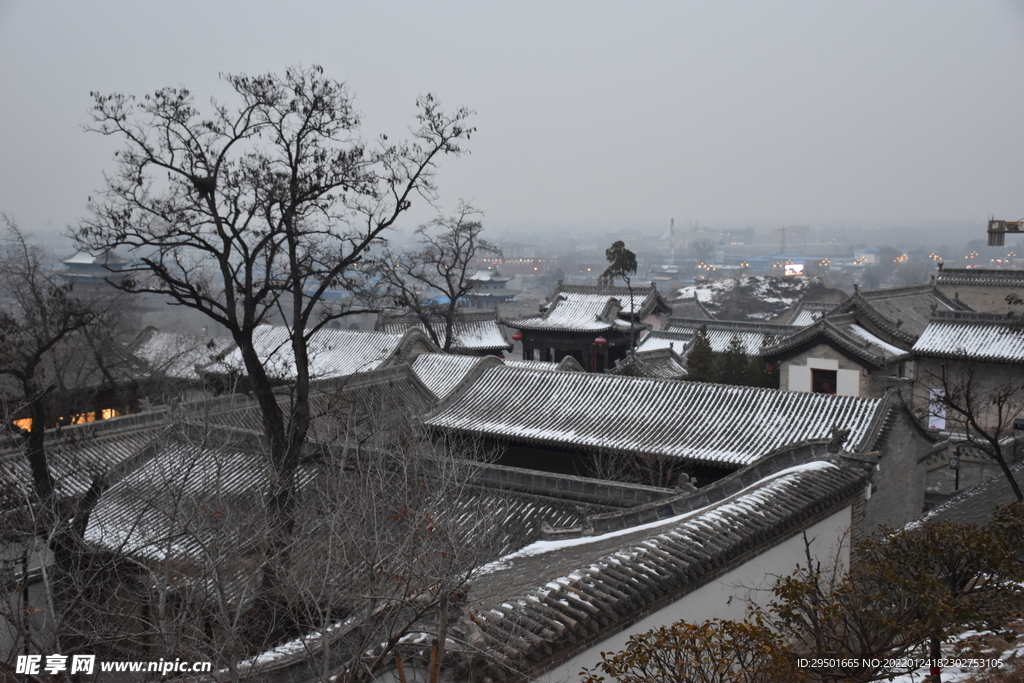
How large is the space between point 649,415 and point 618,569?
881 cm

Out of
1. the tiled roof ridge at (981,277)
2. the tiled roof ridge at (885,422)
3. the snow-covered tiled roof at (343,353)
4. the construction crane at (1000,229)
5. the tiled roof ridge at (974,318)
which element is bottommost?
the snow-covered tiled roof at (343,353)

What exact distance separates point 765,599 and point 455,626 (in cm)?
375

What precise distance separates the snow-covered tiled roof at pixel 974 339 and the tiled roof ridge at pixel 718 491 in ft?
46.1

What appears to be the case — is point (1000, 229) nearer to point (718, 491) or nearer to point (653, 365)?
point (653, 365)

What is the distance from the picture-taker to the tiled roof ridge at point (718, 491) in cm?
899

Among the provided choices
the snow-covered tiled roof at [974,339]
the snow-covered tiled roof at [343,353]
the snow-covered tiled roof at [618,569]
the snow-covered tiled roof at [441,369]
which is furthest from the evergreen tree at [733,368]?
the snow-covered tiled roof at [618,569]

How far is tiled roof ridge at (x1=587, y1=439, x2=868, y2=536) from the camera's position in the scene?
8.99 meters

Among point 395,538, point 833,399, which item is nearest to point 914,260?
point 833,399

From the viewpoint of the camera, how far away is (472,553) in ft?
19.9

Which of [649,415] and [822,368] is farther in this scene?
[822,368]

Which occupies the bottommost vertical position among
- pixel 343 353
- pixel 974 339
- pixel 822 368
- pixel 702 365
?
pixel 822 368

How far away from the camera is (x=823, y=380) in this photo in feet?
83.2

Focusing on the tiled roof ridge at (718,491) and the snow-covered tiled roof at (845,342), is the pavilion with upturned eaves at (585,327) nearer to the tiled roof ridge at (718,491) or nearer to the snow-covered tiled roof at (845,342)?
the snow-covered tiled roof at (845,342)

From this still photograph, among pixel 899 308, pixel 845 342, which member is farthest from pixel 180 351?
pixel 899 308
